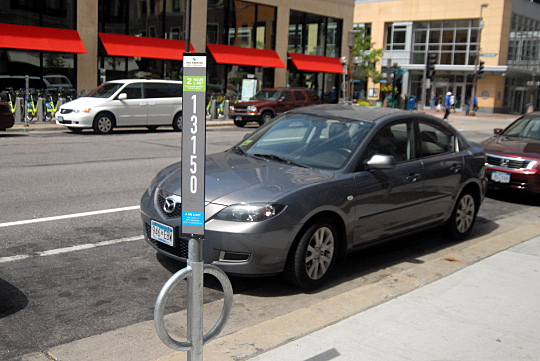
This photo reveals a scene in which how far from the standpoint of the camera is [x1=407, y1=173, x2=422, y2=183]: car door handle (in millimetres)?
6426

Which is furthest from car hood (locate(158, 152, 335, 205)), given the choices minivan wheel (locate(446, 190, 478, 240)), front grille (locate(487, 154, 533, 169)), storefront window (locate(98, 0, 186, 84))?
storefront window (locate(98, 0, 186, 84))

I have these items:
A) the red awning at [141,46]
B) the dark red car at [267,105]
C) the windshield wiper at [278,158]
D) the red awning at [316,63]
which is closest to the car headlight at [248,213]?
the windshield wiper at [278,158]

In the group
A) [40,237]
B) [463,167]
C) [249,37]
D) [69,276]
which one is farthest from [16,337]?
[249,37]

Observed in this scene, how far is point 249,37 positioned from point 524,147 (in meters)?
26.0

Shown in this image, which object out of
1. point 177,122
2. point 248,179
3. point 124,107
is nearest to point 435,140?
point 248,179

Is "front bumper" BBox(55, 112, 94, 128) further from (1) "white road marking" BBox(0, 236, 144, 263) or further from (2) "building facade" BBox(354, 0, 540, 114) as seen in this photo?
Result: (2) "building facade" BBox(354, 0, 540, 114)

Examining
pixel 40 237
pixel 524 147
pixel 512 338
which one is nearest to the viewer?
pixel 512 338

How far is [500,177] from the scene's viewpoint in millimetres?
10234

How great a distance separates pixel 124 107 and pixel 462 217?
14752 mm

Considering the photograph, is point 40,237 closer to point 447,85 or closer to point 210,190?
point 210,190

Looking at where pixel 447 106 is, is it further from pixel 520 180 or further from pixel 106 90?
pixel 520 180

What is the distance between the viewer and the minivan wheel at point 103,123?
63.7ft

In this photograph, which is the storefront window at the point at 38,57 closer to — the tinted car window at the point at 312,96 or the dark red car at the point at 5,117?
the dark red car at the point at 5,117

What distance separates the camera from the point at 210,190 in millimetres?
5203
